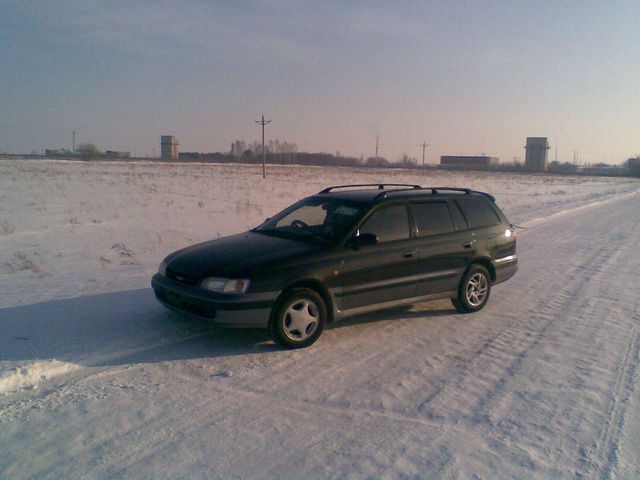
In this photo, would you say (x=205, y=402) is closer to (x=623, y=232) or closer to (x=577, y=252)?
(x=577, y=252)

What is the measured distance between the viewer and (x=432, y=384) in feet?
15.6

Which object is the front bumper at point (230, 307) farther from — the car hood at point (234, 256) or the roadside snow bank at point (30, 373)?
the roadside snow bank at point (30, 373)

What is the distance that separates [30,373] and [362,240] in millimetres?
3472

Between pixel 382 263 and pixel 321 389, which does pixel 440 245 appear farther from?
pixel 321 389

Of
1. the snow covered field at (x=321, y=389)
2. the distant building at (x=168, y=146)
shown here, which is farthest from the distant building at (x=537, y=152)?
the snow covered field at (x=321, y=389)

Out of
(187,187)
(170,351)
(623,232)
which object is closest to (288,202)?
(187,187)

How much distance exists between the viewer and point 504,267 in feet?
25.2

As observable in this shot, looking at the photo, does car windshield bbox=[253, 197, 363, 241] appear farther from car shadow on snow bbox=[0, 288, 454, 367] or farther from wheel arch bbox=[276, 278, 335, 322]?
car shadow on snow bbox=[0, 288, 454, 367]

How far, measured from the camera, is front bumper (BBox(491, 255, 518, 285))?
24.7ft

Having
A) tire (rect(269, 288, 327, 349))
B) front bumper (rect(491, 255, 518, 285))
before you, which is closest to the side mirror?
tire (rect(269, 288, 327, 349))

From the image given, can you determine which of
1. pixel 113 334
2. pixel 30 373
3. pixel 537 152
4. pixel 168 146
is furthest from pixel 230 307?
pixel 537 152

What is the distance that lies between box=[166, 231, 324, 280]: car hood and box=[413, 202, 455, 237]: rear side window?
1534 millimetres

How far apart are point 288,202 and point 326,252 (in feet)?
57.1

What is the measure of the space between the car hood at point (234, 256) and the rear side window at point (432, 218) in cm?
153
